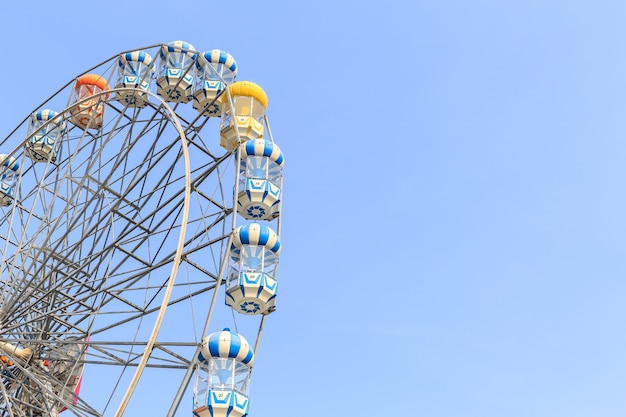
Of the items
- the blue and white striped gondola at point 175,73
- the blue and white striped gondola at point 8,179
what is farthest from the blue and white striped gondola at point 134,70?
the blue and white striped gondola at point 8,179

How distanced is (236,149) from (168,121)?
1.75 m

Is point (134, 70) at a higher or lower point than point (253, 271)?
higher

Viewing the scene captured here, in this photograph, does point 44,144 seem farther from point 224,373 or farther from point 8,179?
point 224,373

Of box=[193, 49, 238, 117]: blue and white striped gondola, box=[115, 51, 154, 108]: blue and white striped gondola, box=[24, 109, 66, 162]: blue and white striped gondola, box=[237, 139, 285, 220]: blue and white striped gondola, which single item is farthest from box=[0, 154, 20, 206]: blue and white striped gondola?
box=[237, 139, 285, 220]: blue and white striped gondola

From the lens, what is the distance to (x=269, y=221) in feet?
64.2

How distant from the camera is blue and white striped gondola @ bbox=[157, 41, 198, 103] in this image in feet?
70.7

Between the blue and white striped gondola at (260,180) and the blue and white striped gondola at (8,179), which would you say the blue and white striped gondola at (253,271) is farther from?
the blue and white striped gondola at (8,179)

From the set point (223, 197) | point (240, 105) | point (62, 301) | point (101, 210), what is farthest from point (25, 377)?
point (240, 105)

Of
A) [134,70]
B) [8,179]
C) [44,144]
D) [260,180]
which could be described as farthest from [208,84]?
[8,179]

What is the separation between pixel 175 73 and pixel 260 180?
4.48 meters

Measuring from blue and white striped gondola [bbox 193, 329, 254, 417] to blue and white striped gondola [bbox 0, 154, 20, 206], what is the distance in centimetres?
1060

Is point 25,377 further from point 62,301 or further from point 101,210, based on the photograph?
point 101,210

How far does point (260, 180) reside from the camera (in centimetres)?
1884

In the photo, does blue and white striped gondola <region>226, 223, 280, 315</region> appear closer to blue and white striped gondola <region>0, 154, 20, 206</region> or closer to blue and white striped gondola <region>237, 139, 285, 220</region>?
blue and white striped gondola <region>237, 139, 285, 220</region>
